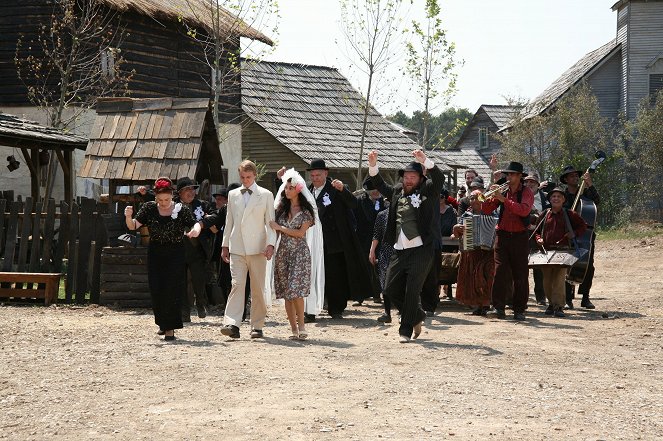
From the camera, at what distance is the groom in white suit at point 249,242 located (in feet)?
36.3

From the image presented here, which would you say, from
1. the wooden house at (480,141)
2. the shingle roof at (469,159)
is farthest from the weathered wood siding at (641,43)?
the wooden house at (480,141)

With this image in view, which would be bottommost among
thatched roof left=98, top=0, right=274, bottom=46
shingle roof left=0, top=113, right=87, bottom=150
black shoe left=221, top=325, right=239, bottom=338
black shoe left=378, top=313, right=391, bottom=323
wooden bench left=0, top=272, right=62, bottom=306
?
black shoe left=221, top=325, right=239, bottom=338

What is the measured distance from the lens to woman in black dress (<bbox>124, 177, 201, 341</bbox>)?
436 inches

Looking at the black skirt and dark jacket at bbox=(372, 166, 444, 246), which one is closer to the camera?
dark jacket at bbox=(372, 166, 444, 246)

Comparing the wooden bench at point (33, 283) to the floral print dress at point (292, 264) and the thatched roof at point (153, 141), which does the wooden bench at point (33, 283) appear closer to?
the thatched roof at point (153, 141)

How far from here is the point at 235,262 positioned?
1116cm

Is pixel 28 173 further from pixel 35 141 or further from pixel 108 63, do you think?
pixel 35 141

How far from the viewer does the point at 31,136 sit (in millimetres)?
20281

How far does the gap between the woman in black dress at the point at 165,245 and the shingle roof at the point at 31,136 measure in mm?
9278

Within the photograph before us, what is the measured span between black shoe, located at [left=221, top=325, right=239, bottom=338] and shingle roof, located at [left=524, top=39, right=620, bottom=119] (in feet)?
116

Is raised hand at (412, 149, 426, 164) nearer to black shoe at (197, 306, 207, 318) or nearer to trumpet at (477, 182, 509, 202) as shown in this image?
trumpet at (477, 182, 509, 202)

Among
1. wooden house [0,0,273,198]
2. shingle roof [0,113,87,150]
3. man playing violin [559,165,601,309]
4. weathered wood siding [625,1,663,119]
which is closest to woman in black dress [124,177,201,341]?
man playing violin [559,165,601,309]

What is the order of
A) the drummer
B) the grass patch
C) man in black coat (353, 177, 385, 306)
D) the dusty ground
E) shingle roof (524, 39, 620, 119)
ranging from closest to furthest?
1. the dusty ground
2. the drummer
3. man in black coat (353, 177, 385, 306)
4. the grass patch
5. shingle roof (524, 39, 620, 119)

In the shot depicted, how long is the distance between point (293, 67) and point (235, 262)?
104ft
